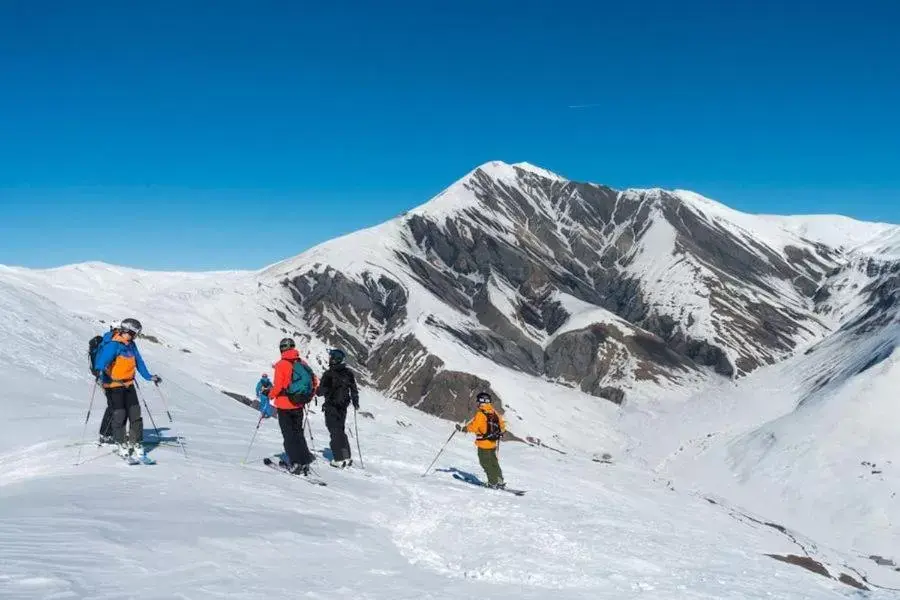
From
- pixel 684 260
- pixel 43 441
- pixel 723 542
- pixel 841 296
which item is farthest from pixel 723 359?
pixel 43 441

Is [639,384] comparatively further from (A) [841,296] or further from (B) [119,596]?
(B) [119,596]

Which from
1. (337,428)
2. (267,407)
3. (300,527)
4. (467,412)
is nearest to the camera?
(300,527)

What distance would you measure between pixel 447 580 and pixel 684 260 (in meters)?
187

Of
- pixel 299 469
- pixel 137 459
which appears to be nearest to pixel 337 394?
pixel 299 469

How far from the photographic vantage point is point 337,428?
1614 cm

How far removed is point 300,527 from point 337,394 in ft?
20.0

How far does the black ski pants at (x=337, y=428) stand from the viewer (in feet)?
51.9

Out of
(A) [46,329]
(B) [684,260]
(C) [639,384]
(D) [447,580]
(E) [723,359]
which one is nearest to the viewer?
(D) [447,580]

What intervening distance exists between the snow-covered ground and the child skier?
1036mm

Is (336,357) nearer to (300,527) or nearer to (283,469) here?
(283,469)

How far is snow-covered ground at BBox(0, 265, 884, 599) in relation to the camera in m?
7.27

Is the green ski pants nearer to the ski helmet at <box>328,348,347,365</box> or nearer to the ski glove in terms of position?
the ski helmet at <box>328,348,347,365</box>

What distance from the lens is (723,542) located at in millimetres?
16406

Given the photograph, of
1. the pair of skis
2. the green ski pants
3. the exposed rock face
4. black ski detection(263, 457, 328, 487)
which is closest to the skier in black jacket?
black ski detection(263, 457, 328, 487)
